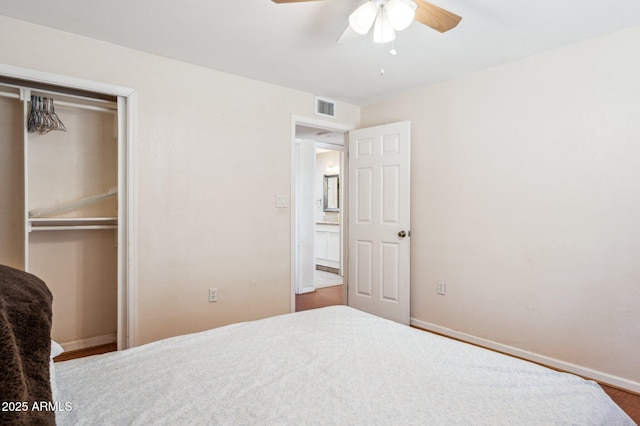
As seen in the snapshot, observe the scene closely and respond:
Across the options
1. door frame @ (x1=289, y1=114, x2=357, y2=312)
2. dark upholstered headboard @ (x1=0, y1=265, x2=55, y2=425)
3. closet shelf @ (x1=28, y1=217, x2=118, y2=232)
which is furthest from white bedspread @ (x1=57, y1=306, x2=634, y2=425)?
door frame @ (x1=289, y1=114, x2=357, y2=312)

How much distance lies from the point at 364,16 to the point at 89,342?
3.20 m

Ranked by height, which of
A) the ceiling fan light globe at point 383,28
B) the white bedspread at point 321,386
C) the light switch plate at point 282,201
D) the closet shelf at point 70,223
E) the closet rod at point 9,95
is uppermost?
the ceiling fan light globe at point 383,28

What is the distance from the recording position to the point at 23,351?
643mm

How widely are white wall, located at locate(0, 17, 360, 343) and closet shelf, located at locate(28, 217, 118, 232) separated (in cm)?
41

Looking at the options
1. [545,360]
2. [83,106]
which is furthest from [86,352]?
[545,360]

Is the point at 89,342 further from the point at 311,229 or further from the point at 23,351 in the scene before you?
the point at 311,229

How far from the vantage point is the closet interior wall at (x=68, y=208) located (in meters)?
2.54

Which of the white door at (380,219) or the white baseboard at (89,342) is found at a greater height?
the white door at (380,219)

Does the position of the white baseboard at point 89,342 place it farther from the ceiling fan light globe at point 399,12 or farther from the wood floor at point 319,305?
the ceiling fan light globe at point 399,12

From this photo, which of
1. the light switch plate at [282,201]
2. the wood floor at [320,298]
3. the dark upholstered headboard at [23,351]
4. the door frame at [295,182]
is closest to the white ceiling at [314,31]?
the door frame at [295,182]

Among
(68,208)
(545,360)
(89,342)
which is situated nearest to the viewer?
(545,360)

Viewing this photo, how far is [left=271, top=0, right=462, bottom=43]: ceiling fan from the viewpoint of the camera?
1.62 m

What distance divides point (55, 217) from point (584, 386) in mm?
3428

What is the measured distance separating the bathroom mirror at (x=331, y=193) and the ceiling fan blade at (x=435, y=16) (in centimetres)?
494
